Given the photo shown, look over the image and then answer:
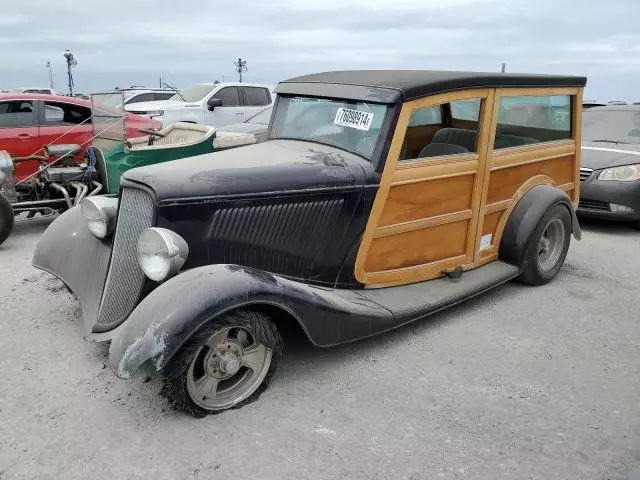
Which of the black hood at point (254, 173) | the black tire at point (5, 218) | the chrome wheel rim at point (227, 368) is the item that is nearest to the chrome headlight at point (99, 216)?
the black hood at point (254, 173)

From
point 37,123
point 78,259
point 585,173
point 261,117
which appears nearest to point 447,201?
point 78,259

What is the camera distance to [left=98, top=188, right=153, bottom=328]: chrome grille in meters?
2.98

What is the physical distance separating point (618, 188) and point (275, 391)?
542 centimetres

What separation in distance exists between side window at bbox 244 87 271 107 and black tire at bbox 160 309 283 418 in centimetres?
1084

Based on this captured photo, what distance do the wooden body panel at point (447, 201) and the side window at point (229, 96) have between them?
9.38m

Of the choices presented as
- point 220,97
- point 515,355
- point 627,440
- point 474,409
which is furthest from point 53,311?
point 220,97

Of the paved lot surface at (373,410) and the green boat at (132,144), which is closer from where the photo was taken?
the paved lot surface at (373,410)

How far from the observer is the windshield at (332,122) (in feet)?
11.3

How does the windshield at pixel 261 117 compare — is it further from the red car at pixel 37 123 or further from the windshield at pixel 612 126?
the windshield at pixel 612 126

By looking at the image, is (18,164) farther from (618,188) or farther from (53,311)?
(618,188)

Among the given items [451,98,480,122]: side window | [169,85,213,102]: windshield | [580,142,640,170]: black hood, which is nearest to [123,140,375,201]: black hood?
[451,98,480,122]: side window

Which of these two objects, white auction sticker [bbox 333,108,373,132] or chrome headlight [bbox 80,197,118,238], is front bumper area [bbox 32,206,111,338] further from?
white auction sticker [bbox 333,108,373,132]

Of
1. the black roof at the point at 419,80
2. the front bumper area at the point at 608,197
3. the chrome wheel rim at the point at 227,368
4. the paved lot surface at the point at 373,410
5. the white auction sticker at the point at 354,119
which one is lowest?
the paved lot surface at the point at 373,410

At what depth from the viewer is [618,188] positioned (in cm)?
648
